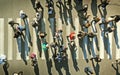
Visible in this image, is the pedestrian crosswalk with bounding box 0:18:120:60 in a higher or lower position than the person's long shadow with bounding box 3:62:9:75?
higher

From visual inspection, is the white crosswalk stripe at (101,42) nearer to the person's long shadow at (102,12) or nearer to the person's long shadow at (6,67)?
the person's long shadow at (102,12)

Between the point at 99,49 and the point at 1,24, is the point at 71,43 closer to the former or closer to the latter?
the point at 99,49

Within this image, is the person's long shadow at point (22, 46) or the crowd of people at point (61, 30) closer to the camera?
the crowd of people at point (61, 30)

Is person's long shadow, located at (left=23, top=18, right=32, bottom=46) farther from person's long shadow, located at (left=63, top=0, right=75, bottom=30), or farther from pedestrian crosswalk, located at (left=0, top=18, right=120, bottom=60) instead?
person's long shadow, located at (left=63, top=0, right=75, bottom=30)

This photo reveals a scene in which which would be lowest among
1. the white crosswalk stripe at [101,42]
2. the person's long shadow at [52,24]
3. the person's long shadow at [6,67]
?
the person's long shadow at [6,67]

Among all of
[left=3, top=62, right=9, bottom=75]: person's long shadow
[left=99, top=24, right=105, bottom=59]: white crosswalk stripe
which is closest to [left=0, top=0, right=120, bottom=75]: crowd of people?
[left=99, top=24, right=105, bottom=59]: white crosswalk stripe

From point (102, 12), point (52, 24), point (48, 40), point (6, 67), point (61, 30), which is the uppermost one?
point (102, 12)

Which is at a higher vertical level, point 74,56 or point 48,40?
point 48,40

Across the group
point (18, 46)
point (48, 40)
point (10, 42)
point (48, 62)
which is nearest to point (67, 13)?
point (48, 40)

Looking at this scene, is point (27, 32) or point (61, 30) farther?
point (27, 32)

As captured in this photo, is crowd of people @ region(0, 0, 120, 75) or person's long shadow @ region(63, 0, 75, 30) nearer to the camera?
crowd of people @ region(0, 0, 120, 75)

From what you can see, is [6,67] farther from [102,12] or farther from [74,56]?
[102,12]

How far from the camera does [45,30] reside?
40.9ft

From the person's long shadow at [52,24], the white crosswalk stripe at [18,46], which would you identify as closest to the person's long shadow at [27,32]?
the white crosswalk stripe at [18,46]
